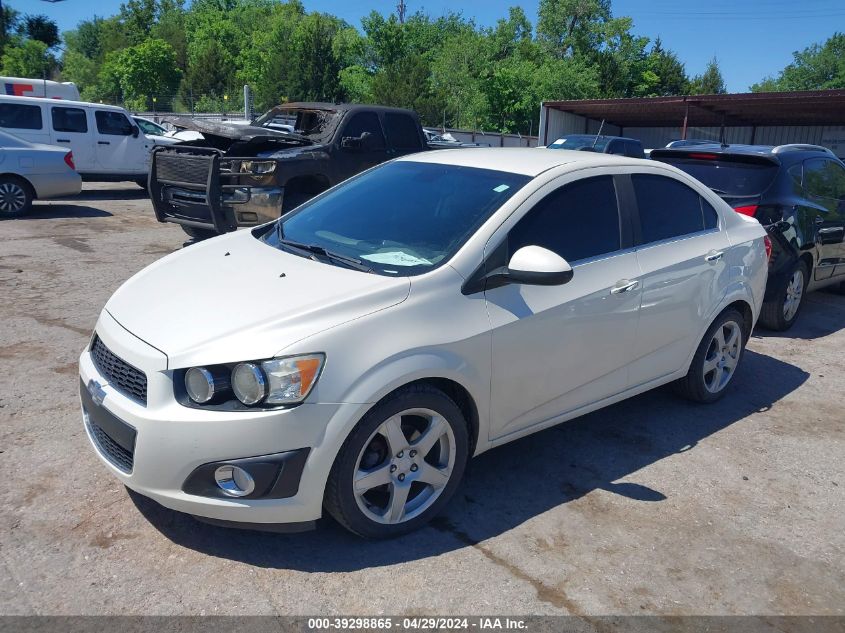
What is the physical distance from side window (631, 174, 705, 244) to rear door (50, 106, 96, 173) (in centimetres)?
1365

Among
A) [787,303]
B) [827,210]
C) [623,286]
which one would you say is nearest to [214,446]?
[623,286]

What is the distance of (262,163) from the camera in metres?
8.62

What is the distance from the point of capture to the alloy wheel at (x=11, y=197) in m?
11.7

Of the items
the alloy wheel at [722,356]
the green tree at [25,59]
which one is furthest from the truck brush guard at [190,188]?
the green tree at [25,59]

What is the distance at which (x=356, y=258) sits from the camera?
12.0 feet

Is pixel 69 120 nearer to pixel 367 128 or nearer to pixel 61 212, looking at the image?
A: pixel 61 212

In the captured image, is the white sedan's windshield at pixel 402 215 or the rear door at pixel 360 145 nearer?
the white sedan's windshield at pixel 402 215

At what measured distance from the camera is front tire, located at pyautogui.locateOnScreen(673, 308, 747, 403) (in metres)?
4.92

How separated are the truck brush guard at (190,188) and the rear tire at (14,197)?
3837mm

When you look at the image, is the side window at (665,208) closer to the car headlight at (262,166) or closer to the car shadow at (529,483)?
the car shadow at (529,483)

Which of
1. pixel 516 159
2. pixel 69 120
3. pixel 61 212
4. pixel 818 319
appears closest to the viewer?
pixel 516 159

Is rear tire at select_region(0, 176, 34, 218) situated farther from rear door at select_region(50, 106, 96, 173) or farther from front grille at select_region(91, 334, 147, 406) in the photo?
front grille at select_region(91, 334, 147, 406)

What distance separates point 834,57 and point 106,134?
85.7 metres

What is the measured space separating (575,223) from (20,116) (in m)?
13.8
